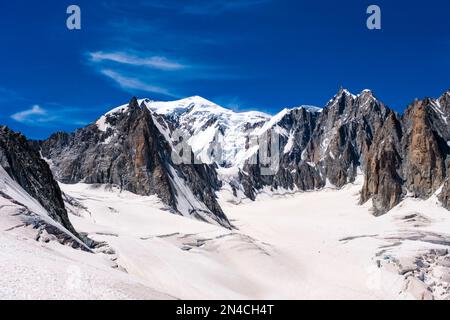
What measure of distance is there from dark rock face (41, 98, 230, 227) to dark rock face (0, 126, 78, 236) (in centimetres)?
4786

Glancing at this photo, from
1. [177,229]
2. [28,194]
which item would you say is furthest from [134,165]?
[28,194]

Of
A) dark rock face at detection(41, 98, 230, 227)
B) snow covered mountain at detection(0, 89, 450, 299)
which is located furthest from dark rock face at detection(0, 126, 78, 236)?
dark rock face at detection(41, 98, 230, 227)

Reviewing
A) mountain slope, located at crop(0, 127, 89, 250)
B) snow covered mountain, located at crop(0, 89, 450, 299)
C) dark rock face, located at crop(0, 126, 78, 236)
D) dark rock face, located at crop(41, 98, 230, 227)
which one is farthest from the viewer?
dark rock face, located at crop(41, 98, 230, 227)

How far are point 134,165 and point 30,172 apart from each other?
59625mm

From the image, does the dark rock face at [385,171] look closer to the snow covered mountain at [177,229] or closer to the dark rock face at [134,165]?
the snow covered mountain at [177,229]

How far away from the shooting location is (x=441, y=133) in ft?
557

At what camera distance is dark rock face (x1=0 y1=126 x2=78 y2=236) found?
4909 cm

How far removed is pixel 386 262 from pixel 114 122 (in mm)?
79314

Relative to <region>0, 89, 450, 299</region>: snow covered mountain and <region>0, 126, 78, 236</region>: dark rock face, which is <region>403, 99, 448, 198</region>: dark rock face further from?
<region>0, 126, 78, 236</region>: dark rock face

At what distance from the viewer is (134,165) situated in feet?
370

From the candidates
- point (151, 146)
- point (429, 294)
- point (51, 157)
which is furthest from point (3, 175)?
point (51, 157)

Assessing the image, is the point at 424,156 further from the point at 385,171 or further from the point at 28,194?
the point at 28,194

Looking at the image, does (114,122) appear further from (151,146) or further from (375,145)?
(375,145)

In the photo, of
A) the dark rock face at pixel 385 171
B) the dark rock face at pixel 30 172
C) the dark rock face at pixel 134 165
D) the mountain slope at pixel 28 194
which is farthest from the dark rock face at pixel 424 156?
the mountain slope at pixel 28 194
